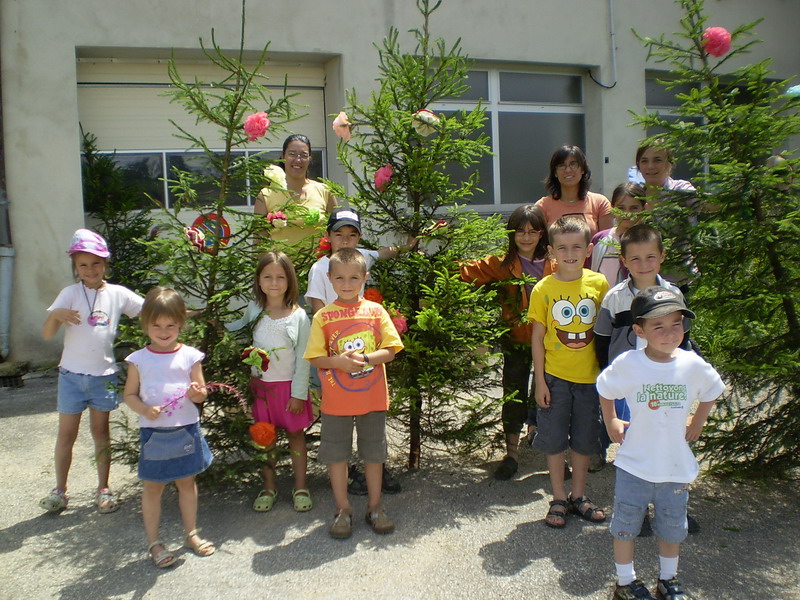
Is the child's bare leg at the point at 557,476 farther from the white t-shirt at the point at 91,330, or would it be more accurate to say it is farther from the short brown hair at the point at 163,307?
the white t-shirt at the point at 91,330

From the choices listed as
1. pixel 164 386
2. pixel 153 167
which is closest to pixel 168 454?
pixel 164 386

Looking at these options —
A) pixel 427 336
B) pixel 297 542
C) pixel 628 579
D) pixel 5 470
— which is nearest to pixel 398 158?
pixel 427 336

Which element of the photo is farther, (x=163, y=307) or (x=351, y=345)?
(x=351, y=345)

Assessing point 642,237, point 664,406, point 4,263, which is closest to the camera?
point 664,406

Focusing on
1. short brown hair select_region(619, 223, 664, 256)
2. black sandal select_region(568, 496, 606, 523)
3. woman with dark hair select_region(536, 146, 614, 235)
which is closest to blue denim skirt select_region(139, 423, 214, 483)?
black sandal select_region(568, 496, 606, 523)

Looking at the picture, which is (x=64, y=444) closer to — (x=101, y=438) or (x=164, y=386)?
(x=101, y=438)

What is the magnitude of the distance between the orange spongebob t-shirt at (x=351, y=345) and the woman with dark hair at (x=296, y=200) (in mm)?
840

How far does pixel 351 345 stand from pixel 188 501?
1.13 m

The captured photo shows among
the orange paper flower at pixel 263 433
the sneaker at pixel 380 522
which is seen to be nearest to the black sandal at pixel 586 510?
the sneaker at pixel 380 522

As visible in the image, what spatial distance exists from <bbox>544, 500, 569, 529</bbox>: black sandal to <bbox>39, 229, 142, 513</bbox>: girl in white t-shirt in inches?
97.3

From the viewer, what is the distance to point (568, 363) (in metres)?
3.79

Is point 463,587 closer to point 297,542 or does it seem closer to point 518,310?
point 297,542

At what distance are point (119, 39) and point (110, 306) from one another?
488 cm

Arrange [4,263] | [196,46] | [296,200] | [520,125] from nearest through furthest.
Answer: [296,200], [4,263], [196,46], [520,125]
